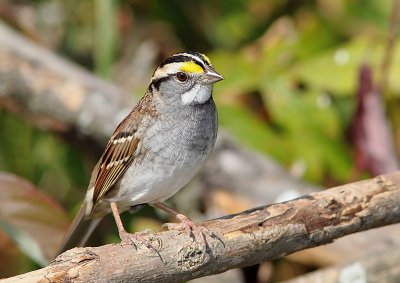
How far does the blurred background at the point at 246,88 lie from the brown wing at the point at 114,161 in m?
0.35

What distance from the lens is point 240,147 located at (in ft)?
16.3

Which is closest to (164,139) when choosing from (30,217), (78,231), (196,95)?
(196,95)

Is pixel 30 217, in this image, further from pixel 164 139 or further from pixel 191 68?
pixel 191 68

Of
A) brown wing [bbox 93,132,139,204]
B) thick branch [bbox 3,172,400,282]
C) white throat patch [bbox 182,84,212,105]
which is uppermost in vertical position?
white throat patch [bbox 182,84,212,105]

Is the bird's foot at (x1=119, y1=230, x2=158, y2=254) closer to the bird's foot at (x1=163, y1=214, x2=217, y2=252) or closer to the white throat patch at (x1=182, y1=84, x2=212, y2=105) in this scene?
the bird's foot at (x1=163, y1=214, x2=217, y2=252)

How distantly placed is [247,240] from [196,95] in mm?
695

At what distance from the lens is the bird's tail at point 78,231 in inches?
151

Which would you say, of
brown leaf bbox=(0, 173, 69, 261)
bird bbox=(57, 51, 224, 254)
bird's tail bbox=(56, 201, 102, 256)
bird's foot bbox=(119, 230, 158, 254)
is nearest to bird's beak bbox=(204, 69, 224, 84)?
bird bbox=(57, 51, 224, 254)

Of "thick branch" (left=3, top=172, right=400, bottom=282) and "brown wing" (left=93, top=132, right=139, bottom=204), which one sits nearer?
"thick branch" (left=3, top=172, right=400, bottom=282)

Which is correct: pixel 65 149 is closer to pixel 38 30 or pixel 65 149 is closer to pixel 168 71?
pixel 38 30

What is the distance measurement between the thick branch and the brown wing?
49cm

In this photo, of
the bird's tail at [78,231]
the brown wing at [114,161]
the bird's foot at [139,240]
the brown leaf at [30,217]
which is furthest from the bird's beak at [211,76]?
the brown leaf at [30,217]

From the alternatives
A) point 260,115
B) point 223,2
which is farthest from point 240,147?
point 223,2

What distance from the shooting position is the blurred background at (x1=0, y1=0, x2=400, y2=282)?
4688 mm
